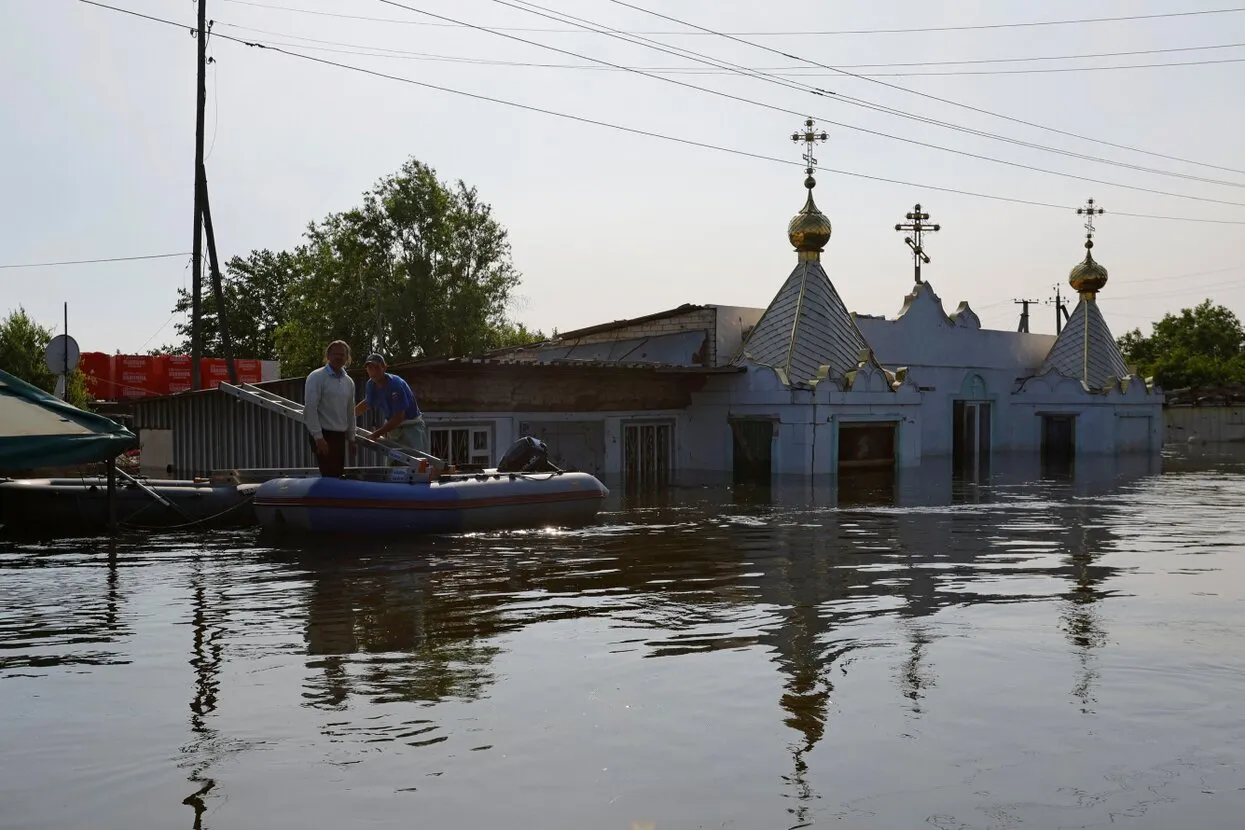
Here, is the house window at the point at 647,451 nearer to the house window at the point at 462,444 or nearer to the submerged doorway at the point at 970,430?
the house window at the point at 462,444

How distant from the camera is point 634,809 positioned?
17.6ft

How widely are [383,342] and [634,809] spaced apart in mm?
51801

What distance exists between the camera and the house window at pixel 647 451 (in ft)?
93.8

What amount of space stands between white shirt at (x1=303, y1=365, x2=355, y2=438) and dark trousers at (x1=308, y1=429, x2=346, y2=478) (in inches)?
6.5

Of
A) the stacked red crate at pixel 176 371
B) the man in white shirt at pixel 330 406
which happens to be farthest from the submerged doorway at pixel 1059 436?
the stacked red crate at pixel 176 371

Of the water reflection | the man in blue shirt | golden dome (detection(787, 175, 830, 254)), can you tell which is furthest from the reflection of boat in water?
golden dome (detection(787, 175, 830, 254))

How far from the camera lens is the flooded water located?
5.48 meters

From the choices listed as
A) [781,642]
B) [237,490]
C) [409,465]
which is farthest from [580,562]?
[237,490]

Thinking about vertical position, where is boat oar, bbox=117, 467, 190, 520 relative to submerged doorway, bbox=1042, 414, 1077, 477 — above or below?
below

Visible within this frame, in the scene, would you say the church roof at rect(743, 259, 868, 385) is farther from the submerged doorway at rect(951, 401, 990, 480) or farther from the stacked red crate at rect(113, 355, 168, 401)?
the stacked red crate at rect(113, 355, 168, 401)

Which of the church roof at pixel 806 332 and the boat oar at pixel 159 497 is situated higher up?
the church roof at pixel 806 332

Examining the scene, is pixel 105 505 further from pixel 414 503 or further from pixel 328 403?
pixel 414 503

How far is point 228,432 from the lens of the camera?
23656 millimetres

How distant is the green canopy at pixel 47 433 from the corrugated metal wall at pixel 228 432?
583 cm
